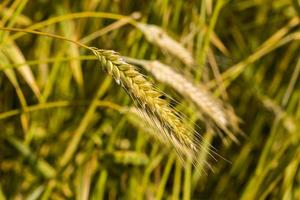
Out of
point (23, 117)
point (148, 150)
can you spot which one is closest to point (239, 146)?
point (148, 150)

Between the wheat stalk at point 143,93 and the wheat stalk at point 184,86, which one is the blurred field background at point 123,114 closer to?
the wheat stalk at point 184,86

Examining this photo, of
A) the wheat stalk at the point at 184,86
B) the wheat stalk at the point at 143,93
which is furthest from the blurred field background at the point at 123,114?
the wheat stalk at the point at 143,93

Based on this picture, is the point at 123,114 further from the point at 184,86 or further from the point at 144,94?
the point at 144,94

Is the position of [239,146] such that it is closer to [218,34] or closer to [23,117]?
[218,34]

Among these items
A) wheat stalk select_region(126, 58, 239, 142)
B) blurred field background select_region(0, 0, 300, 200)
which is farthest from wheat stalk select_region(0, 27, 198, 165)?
blurred field background select_region(0, 0, 300, 200)

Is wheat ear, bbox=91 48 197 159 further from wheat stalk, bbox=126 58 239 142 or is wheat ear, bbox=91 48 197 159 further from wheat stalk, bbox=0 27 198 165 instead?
wheat stalk, bbox=126 58 239 142
